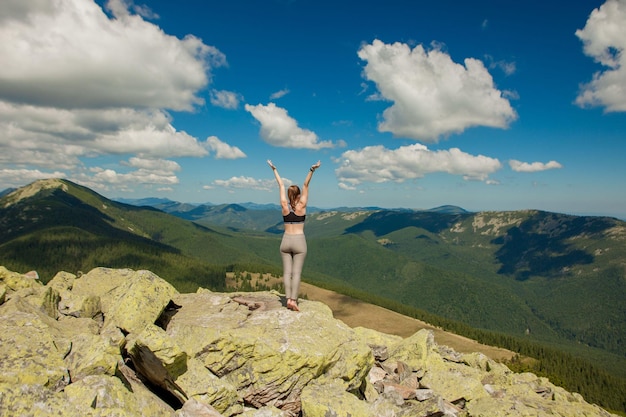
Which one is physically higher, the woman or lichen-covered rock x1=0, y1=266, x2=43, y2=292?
the woman

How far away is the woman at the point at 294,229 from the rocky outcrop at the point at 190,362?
2855 mm

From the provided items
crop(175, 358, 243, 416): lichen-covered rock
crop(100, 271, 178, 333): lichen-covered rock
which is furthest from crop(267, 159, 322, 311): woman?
crop(100, 271, 178, 333): lichen-covered rock

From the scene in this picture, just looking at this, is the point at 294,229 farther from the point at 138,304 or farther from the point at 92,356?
the point at 92,356

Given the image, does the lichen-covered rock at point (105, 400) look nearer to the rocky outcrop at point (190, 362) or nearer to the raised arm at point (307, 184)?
the rocky outcrop at point (190, 362)

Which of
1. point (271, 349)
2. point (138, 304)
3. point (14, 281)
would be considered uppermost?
point (138, 304)

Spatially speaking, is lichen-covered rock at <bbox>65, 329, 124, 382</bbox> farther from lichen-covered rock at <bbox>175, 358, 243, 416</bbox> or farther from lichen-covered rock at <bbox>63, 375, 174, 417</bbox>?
lichen-covered rock at <bbox>175, 358, 243, 416</bbox>

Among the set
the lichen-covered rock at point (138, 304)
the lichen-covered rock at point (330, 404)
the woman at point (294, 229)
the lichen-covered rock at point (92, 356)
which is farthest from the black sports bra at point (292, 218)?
the lichen-covered rock at point (92, 356)

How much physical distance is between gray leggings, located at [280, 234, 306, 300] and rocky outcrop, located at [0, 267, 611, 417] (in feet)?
6.53

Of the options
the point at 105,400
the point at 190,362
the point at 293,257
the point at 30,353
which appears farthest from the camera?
the point at 293,257

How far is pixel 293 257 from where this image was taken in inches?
792

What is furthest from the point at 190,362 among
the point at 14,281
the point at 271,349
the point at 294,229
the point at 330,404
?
the point at 14,281

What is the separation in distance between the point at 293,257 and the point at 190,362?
25.6 ft

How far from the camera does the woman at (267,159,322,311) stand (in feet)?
64.0

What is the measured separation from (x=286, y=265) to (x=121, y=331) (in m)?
9.54
